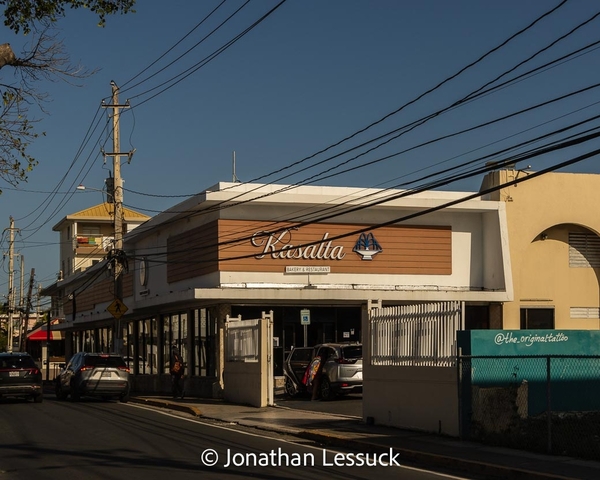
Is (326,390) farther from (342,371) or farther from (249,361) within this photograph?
(249,361)

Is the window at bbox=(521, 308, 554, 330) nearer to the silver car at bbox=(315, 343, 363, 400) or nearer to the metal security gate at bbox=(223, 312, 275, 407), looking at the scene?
the silver car at bbox=(315, 343, 363, 400)

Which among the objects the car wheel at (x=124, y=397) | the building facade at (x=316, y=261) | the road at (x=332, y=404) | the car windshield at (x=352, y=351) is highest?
the building facade at (x=316, y=261)

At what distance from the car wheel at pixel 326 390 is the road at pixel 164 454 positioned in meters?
6.32

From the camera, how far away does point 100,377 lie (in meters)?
31.7

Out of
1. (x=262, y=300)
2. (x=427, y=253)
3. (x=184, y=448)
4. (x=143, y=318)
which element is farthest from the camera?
(x=143, y=318)

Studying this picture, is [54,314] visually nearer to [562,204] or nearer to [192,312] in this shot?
[192,312]

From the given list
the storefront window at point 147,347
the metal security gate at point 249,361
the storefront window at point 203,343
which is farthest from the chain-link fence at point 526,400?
the storefront window at point 147,347

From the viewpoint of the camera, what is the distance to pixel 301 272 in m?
33.6

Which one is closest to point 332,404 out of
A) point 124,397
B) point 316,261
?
point 316,261

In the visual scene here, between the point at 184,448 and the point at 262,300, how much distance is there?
16493 mm

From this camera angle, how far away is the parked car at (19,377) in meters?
30.2

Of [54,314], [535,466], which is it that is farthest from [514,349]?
[54,314]

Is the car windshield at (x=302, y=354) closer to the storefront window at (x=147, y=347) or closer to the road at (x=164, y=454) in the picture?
the road at (x=164, y=454)

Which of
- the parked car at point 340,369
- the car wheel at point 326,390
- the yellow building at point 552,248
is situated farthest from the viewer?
the yellow building at point 552,248
